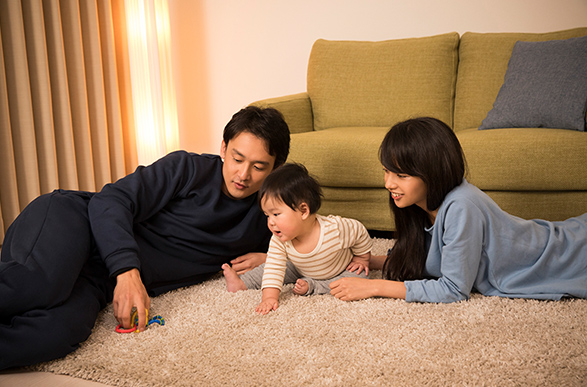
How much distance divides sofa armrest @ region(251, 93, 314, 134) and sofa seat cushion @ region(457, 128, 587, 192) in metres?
0.97

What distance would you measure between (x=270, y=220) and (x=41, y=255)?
0.61 m

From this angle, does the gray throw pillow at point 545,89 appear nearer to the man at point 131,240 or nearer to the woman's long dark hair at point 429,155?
the woman's long dark hair at point 429,155

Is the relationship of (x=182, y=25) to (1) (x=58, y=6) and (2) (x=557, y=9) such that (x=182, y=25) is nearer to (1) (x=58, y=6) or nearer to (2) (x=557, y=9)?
(1) (x=58, y=6)

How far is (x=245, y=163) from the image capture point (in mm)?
1536

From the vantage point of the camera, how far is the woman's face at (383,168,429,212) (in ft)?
4.51

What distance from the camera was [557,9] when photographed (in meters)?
2.84

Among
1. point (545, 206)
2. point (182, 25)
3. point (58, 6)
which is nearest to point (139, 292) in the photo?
point (545, 206)

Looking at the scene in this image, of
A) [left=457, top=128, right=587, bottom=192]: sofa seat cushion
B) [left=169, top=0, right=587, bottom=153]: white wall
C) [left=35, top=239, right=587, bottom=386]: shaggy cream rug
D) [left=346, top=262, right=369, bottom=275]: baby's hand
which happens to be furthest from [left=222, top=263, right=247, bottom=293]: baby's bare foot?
[left=169, top=0, right=587, bottom=153]: white wall

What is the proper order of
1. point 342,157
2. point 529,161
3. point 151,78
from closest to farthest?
point 529,161 → point 342,157 → point 151,78

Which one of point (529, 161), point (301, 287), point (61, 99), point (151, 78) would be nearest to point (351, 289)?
point (301, 287)

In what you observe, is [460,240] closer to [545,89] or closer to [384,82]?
[545,89]

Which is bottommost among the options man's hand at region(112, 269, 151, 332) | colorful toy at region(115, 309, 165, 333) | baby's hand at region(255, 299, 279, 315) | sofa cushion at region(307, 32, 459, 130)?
baby's hand at region(255, 299, 279, 315)

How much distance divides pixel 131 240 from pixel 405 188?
0.78 m

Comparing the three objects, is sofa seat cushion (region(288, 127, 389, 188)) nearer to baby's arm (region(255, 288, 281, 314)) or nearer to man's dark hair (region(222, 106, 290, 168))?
man's dark hair (region(222, 106, 290, 168))
